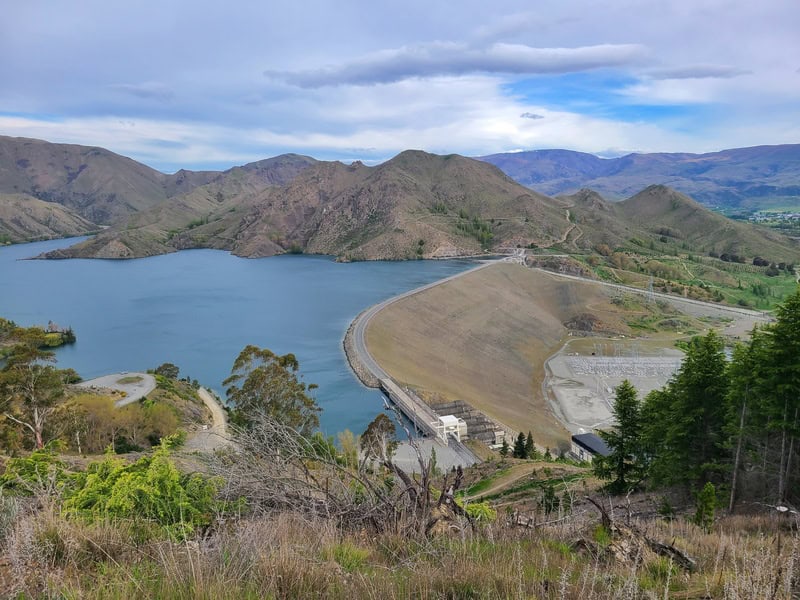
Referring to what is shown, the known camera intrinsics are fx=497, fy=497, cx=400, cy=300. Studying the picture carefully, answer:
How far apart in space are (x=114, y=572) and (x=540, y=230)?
→ 367 ft

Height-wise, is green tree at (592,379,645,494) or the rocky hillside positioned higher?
the rocky hillside

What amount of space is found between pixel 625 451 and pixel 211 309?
187ft

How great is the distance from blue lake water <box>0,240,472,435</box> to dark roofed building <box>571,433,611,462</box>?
12791mm

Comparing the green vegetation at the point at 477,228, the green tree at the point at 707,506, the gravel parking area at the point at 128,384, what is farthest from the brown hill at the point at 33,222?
the green tree at the point at 707,506

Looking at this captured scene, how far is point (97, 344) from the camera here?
158ft

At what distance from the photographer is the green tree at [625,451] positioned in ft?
43.1

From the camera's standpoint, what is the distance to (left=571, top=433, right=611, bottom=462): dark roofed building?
26.5 meters

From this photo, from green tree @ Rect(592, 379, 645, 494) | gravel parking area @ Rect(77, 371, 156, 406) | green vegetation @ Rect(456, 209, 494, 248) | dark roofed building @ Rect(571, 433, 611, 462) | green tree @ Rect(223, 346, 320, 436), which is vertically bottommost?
dark roofed building @ Rect(571, 433, 611, 462)

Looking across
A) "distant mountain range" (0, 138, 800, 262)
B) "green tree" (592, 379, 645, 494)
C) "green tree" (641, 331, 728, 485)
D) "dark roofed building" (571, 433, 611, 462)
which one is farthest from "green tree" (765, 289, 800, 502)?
"distant mountain range" (0, 138, 800, 262)

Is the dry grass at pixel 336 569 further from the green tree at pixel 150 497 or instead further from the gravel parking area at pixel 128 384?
the gravel parking area at pixel 128 384

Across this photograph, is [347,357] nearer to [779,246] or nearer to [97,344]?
[97,344]

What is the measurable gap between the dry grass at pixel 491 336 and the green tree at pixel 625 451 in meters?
17.6

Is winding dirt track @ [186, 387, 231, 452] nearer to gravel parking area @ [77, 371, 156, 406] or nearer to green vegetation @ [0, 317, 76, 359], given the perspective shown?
gravel parking area @ [77, 371, 156, 406]

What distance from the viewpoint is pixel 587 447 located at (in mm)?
26812
